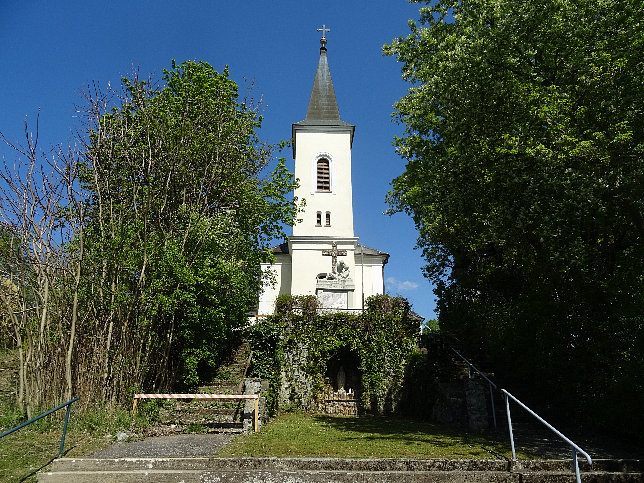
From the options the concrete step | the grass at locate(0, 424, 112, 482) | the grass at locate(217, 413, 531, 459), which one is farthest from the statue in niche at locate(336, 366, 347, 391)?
the concrete step

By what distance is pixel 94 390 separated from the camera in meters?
9.62

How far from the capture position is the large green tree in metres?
8.65

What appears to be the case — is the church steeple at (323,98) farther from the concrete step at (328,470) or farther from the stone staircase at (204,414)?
the concrete step at (328,470)

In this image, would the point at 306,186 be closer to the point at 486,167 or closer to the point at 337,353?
the point at 337,353

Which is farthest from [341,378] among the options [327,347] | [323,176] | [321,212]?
[323,176]

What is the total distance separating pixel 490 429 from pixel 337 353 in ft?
19.8

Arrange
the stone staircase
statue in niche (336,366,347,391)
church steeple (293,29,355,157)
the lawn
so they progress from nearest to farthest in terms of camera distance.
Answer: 1. the lawn
2. the stone staircase
3. statue in niche (336,366,347,391)
4. church steeple (293,29,355,157)

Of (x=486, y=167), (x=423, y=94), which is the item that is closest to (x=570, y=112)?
(x=486, y=167)

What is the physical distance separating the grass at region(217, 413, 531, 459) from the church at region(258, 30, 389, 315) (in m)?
14.3

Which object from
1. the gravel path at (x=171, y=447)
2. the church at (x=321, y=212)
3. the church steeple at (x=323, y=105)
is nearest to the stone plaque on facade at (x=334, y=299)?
the church at (x=321, y=212)

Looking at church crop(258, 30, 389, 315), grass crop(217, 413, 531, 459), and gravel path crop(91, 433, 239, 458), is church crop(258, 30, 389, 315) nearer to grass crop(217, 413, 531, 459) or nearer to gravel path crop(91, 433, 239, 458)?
grass crop(217, 413, 531, 459)

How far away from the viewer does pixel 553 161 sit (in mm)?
8805

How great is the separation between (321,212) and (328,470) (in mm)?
20863

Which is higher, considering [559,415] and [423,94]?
[423,94]
